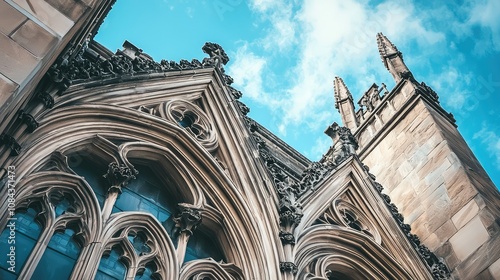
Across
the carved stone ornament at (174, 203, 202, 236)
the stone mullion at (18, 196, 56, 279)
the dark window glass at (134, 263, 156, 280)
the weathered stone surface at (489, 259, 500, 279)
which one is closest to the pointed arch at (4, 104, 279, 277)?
the carved stone ornament at (174, 203, 202, 236)

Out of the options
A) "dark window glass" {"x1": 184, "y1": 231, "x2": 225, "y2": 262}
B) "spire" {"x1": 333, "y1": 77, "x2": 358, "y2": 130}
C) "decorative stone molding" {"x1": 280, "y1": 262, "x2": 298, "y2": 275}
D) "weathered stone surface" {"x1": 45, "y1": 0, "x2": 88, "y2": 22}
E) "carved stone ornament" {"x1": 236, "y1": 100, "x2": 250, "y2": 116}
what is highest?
"spire" {"x1": 333, "y1": 77, "x2": 358, "y2": 130}

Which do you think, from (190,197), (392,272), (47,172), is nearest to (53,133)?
(47,172)

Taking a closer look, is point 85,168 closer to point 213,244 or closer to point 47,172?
point 47,172

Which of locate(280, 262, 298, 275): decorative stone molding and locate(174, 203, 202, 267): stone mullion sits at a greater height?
locate(174, 203, 202, 267): stone mullion

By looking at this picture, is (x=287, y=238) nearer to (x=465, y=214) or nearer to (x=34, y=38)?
(x=465, y=214)

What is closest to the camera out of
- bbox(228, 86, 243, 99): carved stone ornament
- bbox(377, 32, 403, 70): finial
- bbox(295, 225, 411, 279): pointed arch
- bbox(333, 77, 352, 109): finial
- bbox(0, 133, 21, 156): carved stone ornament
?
bbox(0, 133, 21, 156): carved stone ornament

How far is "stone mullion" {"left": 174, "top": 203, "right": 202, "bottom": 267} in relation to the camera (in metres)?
7.57

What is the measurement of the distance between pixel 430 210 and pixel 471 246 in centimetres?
150

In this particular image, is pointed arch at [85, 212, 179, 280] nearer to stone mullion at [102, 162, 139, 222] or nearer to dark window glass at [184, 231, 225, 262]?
stone mullion at [102, 162, 139, 222]

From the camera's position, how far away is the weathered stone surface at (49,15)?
5352 mm

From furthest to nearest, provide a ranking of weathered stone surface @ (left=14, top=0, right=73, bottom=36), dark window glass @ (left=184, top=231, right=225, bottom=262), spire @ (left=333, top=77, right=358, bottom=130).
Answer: spire @ (left=333, top=77, right=358, bottom=130)
dark window glass @ (left=184, top=231, right=225, bottom=262)
weathered stone surface @ (left=14, top=0, right=73, bottom=36)

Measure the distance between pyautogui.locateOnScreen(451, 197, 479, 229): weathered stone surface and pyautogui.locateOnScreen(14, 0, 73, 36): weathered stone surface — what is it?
25.1 feet

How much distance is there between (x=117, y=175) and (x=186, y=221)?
3.68 ft

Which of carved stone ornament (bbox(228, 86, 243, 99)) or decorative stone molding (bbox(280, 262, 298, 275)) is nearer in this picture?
decorative stone molding (bbox(280, 262, 298, 275))
